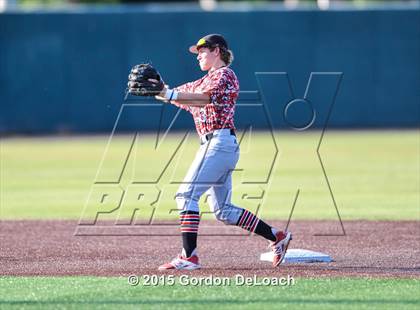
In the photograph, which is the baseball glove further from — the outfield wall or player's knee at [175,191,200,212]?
the outfield wall

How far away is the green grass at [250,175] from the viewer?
1440 centimetres

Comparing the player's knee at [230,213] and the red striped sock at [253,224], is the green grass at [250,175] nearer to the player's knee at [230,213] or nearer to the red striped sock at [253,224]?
the red striped sock at [253,224]

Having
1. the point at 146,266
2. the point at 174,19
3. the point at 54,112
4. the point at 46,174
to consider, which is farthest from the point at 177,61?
the point at 146,266

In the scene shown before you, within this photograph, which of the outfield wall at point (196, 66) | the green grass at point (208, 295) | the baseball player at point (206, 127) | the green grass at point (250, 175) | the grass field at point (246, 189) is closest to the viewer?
the green grass at point (208, 295)

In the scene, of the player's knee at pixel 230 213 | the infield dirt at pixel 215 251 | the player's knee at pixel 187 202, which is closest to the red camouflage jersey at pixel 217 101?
the player's knee at pixel 187 202

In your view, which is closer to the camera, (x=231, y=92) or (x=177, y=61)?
(x=231, y=92)

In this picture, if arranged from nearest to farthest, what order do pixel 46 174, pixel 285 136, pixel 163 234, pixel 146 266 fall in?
pixel 146 266, pixel 163 234, pixel 46 174, pixel 285 136

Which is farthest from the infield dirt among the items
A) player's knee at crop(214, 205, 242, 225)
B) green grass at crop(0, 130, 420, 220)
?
green grass at crop(0, 130, 420, 220)

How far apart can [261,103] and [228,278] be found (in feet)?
76.6

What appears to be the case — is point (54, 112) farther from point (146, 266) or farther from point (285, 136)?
point (146, 266)

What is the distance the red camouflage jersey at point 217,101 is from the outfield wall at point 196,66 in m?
22.5

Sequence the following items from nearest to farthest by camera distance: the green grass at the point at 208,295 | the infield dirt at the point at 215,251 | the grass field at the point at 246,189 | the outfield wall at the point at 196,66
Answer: the green grass at the point at 208,295
the grass field at the point at 246,189
the infield dirt at the point at 215,251
the outfield wall at the point at 196,66

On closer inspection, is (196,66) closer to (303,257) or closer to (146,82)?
(303,257)

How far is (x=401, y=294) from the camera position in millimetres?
7422
